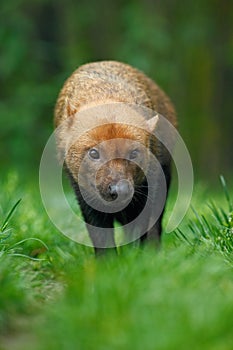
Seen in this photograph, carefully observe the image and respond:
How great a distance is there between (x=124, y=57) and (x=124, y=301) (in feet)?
33.0

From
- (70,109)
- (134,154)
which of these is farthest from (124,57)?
(134,154)

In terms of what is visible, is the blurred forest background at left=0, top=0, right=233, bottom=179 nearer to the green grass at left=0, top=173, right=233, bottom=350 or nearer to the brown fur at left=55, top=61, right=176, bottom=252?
the brown fur at left=55, top=61, right=176, bottom=252

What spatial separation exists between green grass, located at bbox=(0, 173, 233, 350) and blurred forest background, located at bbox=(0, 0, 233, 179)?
8.41 metres

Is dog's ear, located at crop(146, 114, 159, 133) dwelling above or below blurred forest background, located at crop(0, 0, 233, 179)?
below

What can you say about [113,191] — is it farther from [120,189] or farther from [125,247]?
[125,247]

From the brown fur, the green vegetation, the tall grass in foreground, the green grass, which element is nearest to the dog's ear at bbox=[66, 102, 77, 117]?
the brown fur

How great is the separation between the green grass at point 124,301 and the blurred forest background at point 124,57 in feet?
27.6

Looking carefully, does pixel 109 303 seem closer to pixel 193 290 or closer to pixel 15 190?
pixel 193 290

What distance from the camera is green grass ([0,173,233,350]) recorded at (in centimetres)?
338

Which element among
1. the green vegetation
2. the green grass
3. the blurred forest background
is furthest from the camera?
the blurred forest background

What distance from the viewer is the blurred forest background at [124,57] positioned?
13.2m

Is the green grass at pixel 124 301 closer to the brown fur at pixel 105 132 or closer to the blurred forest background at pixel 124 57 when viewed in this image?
the brown fur at pixel 105 132

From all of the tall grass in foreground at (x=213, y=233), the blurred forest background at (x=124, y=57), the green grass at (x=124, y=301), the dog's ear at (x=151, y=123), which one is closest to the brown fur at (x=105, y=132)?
the dog's ear at (x=151, y=123)

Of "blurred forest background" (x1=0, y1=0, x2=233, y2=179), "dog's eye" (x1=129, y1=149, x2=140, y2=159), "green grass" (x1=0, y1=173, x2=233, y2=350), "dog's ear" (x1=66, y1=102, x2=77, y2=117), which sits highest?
"blurred forest background" (x1=0, y1=0, x2=233, y2=179)
